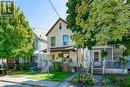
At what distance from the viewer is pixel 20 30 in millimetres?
36875

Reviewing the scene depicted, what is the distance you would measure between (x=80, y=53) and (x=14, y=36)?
1028 cm

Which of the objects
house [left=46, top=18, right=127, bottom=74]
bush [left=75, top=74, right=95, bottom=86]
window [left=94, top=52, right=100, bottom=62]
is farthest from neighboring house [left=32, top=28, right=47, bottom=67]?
bush [left=75, top=74, right=95, bottom=86]

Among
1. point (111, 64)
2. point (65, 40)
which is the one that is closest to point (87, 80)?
point (111, 64)

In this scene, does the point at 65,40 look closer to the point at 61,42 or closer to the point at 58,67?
the point at 61,42

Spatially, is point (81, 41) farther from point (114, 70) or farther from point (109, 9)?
point (114, 70)

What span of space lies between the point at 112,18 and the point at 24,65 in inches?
1228

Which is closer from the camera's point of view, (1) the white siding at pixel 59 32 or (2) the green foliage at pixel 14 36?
Answer: (2) the green foliage at pixel 14 36

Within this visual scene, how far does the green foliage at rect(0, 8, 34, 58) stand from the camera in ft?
117

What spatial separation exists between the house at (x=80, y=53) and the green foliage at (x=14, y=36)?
209 inches

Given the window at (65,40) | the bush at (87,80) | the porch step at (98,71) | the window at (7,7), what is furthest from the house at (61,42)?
the bush at (87,80)

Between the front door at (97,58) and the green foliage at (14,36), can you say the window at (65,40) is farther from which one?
the green foliage at (14,36)

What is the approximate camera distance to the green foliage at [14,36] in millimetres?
35628

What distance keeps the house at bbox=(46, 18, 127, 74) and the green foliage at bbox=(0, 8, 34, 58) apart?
5.30 meters

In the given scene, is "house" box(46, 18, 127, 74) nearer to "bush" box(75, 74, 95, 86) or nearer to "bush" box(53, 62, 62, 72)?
"bush" box(53, 62, 62, 72)
